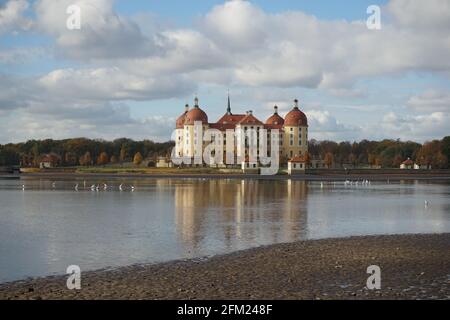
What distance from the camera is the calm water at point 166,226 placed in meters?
16.4

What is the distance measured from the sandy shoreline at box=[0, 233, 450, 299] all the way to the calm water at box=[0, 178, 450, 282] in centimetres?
161

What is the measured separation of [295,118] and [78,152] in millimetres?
50606

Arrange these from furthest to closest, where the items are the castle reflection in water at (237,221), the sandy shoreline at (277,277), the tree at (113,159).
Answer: the tree at (113,159) → the castle reflection in water at (237,221) → the sandy shoreline at (277,277)

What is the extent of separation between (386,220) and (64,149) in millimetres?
110596

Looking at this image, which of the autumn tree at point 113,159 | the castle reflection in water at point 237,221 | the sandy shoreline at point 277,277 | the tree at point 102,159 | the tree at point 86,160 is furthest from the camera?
the autumn tree at point 113,159

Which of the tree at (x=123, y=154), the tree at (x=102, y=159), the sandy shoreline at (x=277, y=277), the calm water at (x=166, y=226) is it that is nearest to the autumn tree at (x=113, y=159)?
the tree at (x=123, y=154)

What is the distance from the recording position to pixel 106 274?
44.0 feet

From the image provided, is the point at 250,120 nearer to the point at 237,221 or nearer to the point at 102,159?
the point at 102,159

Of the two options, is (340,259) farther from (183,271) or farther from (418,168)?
(418,168)

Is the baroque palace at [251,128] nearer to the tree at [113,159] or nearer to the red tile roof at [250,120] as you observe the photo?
the red tile roof at [250,120]

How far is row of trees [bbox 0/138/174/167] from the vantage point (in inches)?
4759

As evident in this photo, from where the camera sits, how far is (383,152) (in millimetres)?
117000

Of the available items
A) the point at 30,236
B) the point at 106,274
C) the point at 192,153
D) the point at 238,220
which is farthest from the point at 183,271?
the point at 192,153

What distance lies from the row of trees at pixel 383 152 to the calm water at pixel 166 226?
2679 inches
